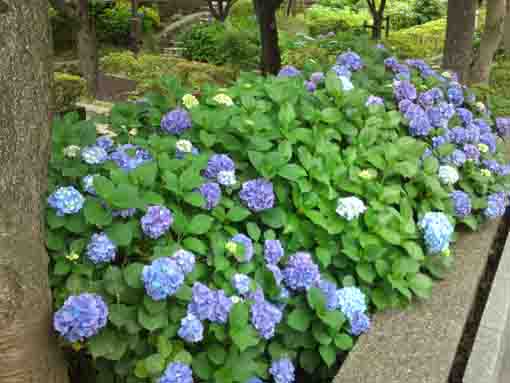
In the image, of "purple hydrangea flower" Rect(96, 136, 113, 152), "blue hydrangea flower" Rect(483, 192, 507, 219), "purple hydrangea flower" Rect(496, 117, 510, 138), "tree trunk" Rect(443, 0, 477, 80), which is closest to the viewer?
"purple hydrangea flower" Rect(96, 136, 113, 152)

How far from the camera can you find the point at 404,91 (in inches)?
135

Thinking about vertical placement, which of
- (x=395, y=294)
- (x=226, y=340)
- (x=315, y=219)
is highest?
(x=315, y=219)

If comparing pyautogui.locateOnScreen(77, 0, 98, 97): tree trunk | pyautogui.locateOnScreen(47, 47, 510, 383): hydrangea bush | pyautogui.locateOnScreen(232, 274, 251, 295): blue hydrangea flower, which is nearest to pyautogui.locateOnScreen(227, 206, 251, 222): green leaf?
pyautogui.locateOnScreen(47, 47, 510, 383): hydrangea bush

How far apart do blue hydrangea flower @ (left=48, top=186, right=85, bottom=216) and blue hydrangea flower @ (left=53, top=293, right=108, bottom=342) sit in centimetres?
37

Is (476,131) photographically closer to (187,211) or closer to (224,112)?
(224,112)

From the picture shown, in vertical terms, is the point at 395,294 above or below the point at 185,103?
below

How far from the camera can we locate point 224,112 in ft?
8.84

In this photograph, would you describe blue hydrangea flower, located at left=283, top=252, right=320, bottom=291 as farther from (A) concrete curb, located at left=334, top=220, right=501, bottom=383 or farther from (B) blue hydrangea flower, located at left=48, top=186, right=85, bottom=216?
(B) blue hydrangea flower, located at left=48, top=186, right=85, bottom=216

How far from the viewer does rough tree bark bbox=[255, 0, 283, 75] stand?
27.4 feet

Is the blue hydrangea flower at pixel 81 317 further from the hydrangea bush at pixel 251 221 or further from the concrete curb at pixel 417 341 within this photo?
the concrete curb at pixel 417 341

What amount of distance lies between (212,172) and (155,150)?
0.28m

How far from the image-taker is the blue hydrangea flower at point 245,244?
2.16 metres

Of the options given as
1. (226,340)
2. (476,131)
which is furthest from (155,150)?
(476,131)

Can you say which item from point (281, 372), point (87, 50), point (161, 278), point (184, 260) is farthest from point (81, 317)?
point (87, 50)
